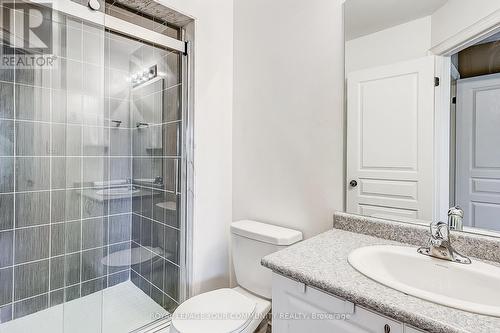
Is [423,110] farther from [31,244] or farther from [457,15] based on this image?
[31,244]

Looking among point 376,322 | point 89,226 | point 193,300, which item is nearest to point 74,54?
point 89,226

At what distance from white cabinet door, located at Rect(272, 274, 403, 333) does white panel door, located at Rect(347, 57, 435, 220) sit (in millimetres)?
599

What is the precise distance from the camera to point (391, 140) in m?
1.23

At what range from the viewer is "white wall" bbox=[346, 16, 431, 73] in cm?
114

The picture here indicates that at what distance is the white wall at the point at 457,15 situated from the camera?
99 centimetres

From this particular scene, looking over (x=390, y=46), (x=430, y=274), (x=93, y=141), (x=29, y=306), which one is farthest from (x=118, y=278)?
(x=390, y=46)

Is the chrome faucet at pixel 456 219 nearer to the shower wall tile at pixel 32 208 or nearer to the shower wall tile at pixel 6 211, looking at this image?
the shower wall tile at pixel 32 208

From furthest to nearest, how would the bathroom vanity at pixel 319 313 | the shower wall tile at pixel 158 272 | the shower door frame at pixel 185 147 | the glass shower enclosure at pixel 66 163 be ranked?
the shower wall tile at pixel 158 272
the shower door frame at pixel 185 147
the glass shower enclosure at pixel 66 163
the bathroom vanity at pixel 319 313

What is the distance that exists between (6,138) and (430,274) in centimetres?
207

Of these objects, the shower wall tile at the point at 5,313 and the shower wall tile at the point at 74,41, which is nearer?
the shower wall tile at the point at 74,41

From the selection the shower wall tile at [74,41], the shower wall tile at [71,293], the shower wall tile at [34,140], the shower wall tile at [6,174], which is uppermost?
the shower wall tile at [74,41]

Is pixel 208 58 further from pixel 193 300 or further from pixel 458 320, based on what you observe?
pixel 458 320

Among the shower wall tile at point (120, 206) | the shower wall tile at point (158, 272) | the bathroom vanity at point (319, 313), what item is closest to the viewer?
the bathroom vanity at point (319, 313)

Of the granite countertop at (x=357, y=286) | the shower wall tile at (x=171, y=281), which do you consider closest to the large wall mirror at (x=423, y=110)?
the granite countertop at (x=357, y=286)
